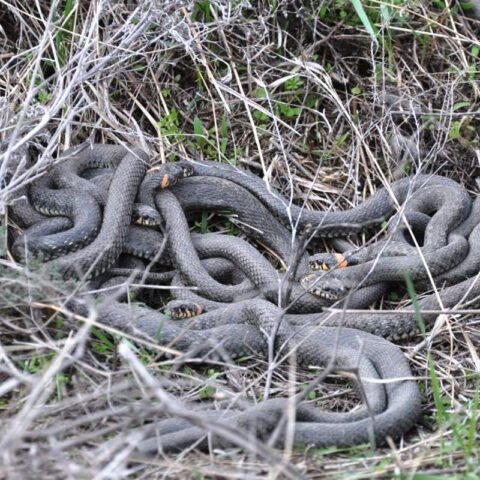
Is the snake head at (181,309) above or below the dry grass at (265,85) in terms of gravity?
below

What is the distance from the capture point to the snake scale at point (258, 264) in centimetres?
671

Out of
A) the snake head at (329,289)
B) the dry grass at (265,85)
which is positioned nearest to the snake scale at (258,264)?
the snake head at (329,289)

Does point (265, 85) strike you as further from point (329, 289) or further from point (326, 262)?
point (329, 289)

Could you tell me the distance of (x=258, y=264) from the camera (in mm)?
8219

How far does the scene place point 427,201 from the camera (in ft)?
30.1

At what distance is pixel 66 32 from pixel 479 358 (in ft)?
16.6

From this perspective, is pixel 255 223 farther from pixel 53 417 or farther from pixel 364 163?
pixel 53 417

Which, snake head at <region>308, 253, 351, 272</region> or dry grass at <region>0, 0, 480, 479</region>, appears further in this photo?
dry grass at <region>0, 0, 480, 479</region>

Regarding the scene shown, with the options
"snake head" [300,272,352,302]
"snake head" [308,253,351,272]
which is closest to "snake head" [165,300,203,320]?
"snake head" [300,272,352,302]

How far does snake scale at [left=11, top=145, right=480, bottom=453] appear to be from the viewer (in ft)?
22.0

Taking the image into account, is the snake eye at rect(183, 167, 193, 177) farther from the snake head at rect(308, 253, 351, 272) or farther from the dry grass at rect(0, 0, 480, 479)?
the snake head at rect(308, 253, 351, 272)

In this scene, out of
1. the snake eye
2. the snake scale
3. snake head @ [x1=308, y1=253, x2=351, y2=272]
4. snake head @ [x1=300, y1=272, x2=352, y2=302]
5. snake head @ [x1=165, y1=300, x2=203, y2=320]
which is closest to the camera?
the snake scale

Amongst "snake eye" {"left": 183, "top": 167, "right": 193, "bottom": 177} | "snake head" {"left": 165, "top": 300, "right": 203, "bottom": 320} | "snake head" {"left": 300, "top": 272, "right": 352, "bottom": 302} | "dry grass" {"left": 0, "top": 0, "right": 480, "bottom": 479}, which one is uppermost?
"dry grass" {"left": 0, "top": 0, "right": 480, "bottom": 479}

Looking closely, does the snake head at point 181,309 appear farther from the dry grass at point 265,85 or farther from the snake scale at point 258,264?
the dry grass at point 265,85
